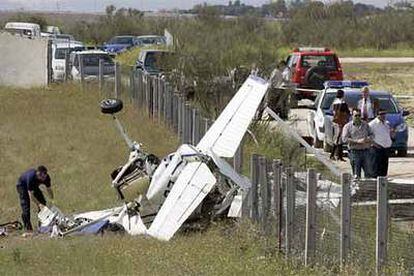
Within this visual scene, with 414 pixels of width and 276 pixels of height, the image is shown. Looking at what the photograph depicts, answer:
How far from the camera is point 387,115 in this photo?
22.5m

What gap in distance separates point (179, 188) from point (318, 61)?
914 inches

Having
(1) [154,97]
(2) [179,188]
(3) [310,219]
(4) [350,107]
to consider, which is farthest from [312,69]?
(3) [310,219]

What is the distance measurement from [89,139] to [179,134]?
2.93m

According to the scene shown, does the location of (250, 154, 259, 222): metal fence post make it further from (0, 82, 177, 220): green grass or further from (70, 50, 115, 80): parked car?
(70, 50, 115, 80): parked car

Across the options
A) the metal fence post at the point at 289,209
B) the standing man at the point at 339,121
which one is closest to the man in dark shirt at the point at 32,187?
the metal fence post at the point at 289,209

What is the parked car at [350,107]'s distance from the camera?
74.1 feet

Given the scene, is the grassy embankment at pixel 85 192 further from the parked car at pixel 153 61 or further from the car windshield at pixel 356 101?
the car windshield at pixel 356 101

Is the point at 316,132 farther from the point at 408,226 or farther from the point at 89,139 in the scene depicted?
the point at 408,226

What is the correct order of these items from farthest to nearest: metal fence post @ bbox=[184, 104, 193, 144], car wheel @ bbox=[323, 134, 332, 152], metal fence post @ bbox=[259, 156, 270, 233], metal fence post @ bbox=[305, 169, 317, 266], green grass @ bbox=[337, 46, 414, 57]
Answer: green grass @ bbox=[337, 46, 414, 57] → car wheel @ bbox=[323, 134, 332, 152] → metal fence post @ bbox=[184, 104, 193, 144] → metal fence post @ bbox=[259, 156, 270, 233] → metal fence post @ bbox=[305, 169, 317, 266]

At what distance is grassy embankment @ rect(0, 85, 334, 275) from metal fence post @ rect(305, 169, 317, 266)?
23cm

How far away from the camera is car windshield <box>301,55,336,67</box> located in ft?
121

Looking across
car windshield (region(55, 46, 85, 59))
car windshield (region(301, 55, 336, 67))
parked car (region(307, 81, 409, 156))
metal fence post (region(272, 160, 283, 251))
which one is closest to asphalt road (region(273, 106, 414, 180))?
parked car (region(307, 81, 409, 156))

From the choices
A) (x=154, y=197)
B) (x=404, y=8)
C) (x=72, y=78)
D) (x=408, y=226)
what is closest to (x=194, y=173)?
(x=154, y=197)

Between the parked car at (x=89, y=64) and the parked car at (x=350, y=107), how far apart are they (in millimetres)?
10224
